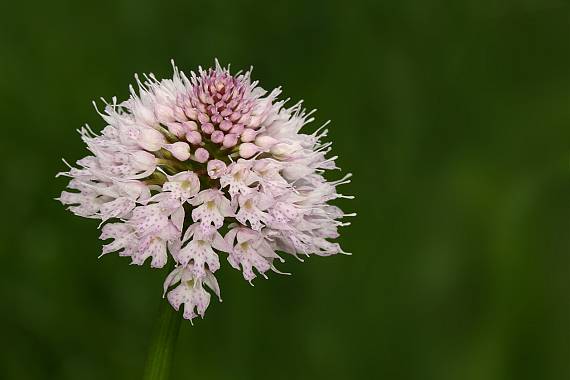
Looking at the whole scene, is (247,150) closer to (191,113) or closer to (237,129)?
(237,129)

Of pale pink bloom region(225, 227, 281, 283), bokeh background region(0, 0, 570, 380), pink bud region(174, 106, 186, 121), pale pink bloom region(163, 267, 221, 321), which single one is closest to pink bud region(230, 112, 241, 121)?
pink bud region(174, 106, 186, 121)

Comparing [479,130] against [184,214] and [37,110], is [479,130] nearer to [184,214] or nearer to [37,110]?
[37,110]

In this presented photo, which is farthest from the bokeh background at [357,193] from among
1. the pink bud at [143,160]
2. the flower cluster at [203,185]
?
the pink bud at [143,160]

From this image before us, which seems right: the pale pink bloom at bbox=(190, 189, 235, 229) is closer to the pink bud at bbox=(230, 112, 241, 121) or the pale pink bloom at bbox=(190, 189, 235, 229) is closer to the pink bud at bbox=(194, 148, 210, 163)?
the pink bud at bbox=(194, 148, 210, 163)

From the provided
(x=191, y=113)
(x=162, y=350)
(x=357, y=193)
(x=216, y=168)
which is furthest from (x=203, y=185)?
(x=357, y=193)

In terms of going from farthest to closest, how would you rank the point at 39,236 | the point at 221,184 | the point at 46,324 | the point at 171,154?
the point at 39,236
the point at 46,324
the point at 171,154
the point at 221,184

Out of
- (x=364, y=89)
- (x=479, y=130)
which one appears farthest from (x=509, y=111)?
(x=364, y=89)

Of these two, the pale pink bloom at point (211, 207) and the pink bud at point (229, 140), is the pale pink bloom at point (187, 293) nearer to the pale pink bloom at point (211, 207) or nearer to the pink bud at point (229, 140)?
the pale pink bloom at point (211, 207)
